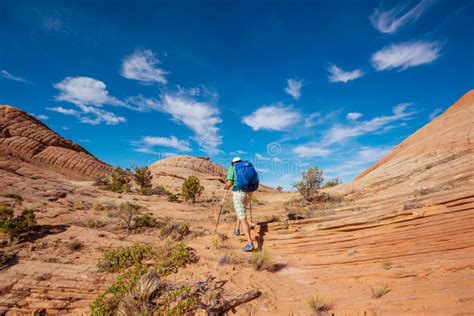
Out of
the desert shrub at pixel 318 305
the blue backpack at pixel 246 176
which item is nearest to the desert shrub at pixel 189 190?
the blue backpack at pixel 246 176

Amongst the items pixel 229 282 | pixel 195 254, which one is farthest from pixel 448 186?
Answer: pixel 195 254

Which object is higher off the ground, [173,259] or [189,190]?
[189,190]

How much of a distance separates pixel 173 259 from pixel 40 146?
175ft

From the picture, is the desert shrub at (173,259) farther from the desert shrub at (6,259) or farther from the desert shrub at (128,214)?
the desert shrub at (6,259)

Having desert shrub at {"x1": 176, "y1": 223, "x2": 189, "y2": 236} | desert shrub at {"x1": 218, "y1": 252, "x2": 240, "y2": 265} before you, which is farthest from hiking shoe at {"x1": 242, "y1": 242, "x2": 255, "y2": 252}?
desert shrub at {"x1": 176, "y1": 223, "x2": 189, "y2": 236}

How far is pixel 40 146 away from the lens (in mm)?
47844

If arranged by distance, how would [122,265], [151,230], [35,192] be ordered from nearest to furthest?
1. [122,265]
2. [151,230]
3. [35,192]

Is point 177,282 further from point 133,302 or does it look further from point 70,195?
point 70,195

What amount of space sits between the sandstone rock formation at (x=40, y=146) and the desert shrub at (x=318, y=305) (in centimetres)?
5108

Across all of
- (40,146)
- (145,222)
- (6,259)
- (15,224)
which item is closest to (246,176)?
(145,222)

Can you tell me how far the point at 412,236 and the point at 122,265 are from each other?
761cm

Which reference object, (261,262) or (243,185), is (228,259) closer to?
(261,262)

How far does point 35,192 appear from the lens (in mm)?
16438

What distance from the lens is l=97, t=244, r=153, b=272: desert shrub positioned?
24.0ft
